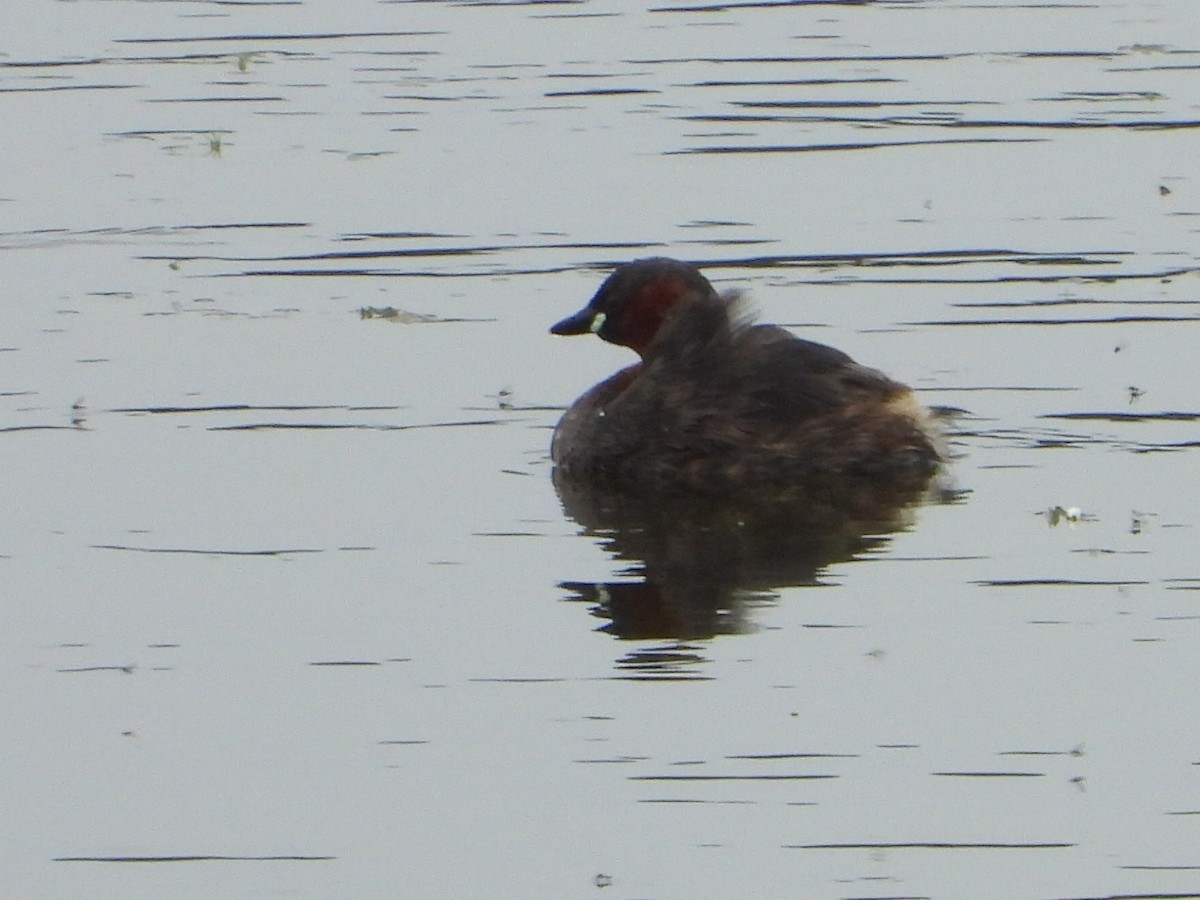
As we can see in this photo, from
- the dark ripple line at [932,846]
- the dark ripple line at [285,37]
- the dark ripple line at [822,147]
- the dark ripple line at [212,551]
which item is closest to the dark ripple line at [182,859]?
the dark ripple line at [932,846]

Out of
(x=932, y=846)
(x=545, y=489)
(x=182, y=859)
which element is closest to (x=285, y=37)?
(x=545, y=489)

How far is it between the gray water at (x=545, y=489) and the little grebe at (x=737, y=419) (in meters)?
0.37

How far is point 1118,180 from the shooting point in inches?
703

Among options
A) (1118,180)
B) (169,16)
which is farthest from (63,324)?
(169,16)

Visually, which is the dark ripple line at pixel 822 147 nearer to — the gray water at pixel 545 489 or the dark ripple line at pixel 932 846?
the gray water at pixel 545 489

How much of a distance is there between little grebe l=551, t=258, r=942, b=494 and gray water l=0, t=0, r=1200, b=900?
37 cm

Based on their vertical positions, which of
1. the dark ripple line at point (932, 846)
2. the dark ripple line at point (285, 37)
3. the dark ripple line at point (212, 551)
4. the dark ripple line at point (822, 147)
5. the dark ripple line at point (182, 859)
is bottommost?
the dark ripple line at point (182, 859)

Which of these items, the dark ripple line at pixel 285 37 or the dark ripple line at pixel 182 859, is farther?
the dark ripple line at pixel 285 37

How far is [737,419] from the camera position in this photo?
11.8m

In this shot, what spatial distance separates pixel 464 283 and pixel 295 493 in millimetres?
4302

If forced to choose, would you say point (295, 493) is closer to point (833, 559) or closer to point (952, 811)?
point (833, 559)

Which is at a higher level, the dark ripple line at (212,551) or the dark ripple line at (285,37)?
the dark ripple line at (285,37)

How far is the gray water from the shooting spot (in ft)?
25.5

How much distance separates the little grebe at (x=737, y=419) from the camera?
38.4 feet
